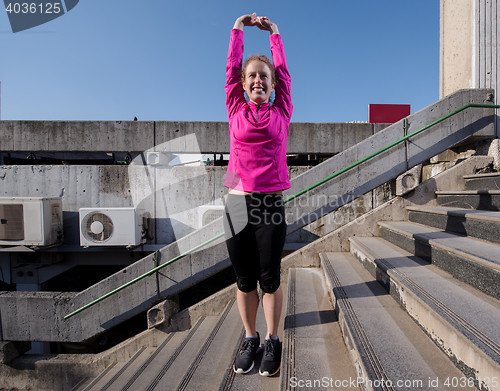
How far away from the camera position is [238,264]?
4.71 ft

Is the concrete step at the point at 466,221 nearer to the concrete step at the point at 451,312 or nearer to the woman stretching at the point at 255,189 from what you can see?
the concrete step at the point at 451,312

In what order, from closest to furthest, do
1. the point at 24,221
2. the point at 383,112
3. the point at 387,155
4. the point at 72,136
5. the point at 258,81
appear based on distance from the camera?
the point at 258,81 < the point at 387,155 < the point at 24,221 < the point at 72,136 < the point at 383,112

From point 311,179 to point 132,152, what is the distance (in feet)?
11.3

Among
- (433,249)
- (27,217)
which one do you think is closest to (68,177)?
(27,217)

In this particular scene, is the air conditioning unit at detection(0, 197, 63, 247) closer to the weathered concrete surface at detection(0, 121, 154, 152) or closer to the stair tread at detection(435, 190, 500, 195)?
the weathered concrete surface at detection(0, 121, 154, 152)

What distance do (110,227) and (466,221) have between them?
449cm

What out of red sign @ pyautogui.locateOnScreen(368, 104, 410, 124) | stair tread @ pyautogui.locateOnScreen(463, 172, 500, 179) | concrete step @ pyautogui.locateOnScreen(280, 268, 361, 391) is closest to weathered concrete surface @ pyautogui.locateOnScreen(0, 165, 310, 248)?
concrete step @ pyautogui.locateOnScreen(280, 268, 361, 391)

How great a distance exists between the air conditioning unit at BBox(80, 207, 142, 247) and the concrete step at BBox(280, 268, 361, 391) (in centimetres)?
285

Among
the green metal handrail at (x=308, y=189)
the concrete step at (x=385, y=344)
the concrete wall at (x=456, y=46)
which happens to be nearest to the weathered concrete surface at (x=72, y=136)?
the green metal handrail at (x=308, y=189)

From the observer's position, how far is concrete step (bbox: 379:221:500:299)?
1358 millimetres

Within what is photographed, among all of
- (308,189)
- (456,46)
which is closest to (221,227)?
(308,189)

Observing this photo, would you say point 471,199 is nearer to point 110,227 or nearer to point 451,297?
point 451,297

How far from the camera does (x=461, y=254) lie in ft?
5.19

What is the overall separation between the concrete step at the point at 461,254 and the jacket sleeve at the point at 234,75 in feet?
5.68
